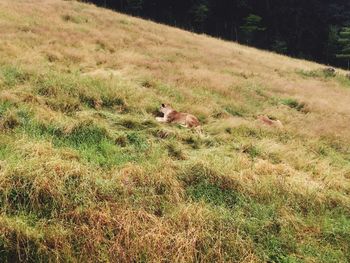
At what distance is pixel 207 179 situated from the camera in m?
6.20

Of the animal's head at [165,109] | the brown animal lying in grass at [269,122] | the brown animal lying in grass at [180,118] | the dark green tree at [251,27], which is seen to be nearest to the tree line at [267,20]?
the dark green tree at [251,27]

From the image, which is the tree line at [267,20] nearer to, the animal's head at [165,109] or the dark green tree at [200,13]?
the dark green tree at [200,13]

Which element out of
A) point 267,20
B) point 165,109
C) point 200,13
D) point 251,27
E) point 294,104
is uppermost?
point 267,20

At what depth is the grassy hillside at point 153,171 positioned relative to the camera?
488 cm

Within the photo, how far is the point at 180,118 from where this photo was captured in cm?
895

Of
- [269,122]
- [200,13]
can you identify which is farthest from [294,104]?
[200,13]

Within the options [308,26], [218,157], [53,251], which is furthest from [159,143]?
[308,26]

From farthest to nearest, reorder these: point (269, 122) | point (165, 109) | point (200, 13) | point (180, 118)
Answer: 1. point (200, 13)
2. point (269, 122)
3. point (165, 109)
4. point (180, 118)

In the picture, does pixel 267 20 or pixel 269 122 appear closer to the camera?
pixel 269 122

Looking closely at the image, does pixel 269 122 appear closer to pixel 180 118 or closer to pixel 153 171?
pixel 180 118

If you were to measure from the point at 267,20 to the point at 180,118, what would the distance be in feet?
156

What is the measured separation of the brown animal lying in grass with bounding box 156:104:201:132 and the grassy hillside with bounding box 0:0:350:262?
12.2 inches

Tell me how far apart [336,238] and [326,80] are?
1630 cm

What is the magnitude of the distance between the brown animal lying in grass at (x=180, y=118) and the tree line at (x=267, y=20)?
36003 millimetres
